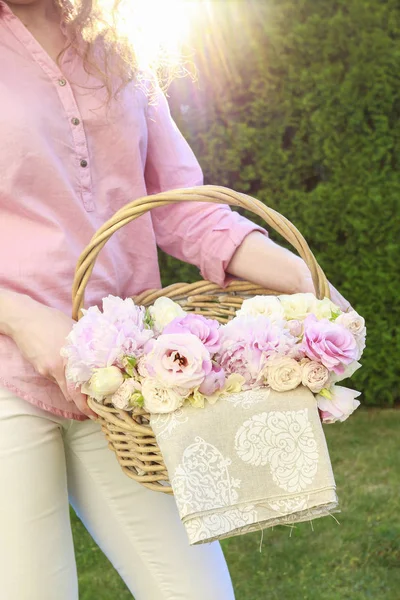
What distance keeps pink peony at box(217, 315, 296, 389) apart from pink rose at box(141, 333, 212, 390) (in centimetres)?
7

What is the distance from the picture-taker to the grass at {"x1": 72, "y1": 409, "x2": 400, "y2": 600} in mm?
2812

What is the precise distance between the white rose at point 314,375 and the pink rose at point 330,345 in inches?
0.4

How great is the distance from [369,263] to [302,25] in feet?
4.00

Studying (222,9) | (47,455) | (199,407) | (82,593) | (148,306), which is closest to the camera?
(199,407)

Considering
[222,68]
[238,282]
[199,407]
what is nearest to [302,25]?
[222,68]

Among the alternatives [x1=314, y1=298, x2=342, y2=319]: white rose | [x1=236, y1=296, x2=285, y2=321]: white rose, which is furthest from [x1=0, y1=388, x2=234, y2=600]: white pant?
[x1=314, y1=298, x2=342, y2=319]: white rose

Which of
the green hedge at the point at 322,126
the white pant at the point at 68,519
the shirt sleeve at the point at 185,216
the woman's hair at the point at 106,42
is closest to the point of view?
the white pant at the point at 68,519

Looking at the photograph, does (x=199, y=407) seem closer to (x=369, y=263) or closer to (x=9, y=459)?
(x=9, y=459)

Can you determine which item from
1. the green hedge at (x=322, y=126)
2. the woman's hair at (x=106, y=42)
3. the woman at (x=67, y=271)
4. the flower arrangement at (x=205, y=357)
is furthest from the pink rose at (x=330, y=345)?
the green hedge at (x=322, y=126)

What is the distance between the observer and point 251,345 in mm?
1449

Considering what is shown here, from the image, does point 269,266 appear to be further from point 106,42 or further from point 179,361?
point 106,42

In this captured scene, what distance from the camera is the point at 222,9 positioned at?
3.97 meters

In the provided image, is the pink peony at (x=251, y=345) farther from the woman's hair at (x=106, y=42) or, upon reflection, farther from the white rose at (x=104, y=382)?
the woman's hair at (x=106, y=42)

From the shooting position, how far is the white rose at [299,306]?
1.54m
